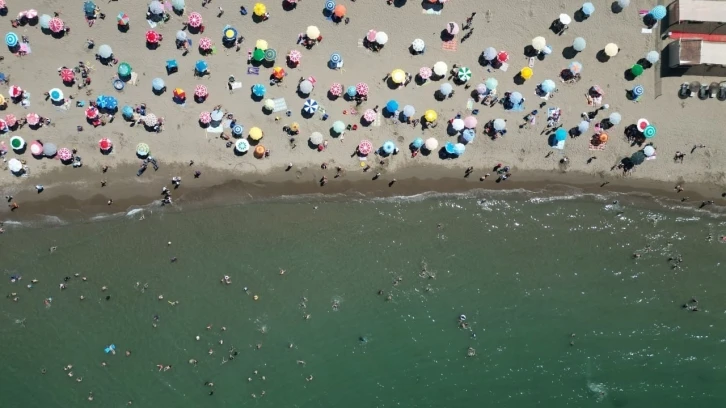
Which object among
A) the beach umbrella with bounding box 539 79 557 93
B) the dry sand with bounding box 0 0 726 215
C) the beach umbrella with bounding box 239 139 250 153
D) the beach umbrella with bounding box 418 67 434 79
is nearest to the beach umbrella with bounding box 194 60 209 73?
the dry sand with bounding box 0 0 726 215

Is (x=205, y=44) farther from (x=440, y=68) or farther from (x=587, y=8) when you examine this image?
(x=587, y=8)

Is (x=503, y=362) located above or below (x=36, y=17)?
below

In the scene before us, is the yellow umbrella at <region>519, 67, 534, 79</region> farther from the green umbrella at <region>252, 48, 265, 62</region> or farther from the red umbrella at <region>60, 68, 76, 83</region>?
the red umbrella at <region>60, 68, 76, 83</region>

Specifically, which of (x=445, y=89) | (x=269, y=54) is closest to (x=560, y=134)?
(x=445, y=89)

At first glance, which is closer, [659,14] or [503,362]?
[659,14]

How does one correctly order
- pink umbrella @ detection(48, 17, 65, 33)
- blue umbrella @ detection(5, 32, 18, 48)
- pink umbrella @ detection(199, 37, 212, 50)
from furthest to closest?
pink umbrella @ detection(199, 37, 212, 50), pink umbrella @ detection(48, 17, 65, 33), blue umbrella @ detection(5, 32, 18, 48)

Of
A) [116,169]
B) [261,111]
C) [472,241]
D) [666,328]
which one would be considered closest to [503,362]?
[472,241]

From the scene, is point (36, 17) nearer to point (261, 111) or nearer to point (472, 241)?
point (261, 111)

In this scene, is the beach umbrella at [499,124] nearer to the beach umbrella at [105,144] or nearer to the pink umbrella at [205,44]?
the pink umbrella at [205,44]
